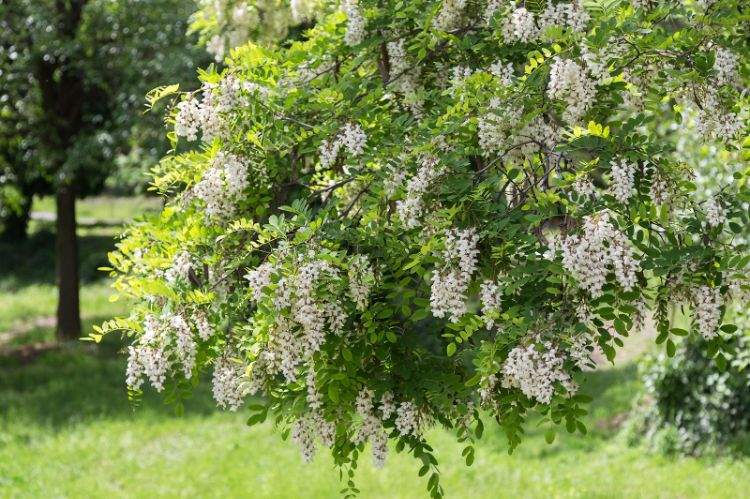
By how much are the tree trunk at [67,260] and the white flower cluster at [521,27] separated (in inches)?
476

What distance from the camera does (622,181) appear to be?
373 cm

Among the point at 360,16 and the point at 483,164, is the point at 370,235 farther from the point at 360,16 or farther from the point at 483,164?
the point at 360,16

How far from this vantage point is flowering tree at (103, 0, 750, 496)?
382cm

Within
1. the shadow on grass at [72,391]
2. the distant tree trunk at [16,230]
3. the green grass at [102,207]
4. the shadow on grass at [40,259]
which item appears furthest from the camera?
the green grass at [102,207]

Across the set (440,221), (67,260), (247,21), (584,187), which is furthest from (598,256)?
(67,260)

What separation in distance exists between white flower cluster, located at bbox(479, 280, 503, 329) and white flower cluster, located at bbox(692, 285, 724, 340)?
32.7 inches

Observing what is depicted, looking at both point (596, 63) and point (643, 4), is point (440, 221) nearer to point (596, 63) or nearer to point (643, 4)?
point (596, 63)

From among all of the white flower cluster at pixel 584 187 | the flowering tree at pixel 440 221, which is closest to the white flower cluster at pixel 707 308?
the flowering tree at pixel 440 221

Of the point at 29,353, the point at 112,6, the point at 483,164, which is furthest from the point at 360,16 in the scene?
the point at 29,353

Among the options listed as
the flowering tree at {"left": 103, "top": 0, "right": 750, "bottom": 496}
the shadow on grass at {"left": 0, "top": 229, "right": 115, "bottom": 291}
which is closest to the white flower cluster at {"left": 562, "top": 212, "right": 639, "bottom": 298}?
the flowering tree at {"left": 103, "top": 0, "right": 750, "bottom": 496}

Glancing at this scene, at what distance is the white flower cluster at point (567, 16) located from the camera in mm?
4254

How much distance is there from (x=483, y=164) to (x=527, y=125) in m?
Result: 0.46

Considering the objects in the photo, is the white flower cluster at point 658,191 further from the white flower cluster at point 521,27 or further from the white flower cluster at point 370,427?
the white flower cluster at point 370,427

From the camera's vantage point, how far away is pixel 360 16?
4.86 metres
